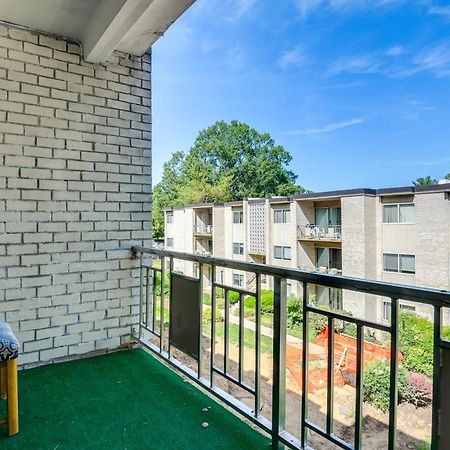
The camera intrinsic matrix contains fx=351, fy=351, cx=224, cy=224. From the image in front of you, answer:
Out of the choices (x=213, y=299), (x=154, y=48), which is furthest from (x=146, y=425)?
(x=154, y=48)

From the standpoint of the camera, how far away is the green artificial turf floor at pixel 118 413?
1.54 m

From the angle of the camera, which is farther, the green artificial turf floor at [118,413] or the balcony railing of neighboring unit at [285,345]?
the green artificial turf floor at [118,413]

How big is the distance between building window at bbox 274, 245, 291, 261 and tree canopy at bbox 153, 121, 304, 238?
341cm

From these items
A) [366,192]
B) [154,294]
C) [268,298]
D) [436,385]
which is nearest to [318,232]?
[366,192]

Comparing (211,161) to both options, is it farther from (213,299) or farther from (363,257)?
(213,299)

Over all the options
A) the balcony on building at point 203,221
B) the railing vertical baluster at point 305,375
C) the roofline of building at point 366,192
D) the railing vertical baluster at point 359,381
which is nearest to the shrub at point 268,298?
the railing vertical baluster at point 305,375

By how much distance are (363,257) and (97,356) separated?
927 centimetres

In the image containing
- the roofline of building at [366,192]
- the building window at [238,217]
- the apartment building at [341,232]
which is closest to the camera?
the roofline of building at [366,192]

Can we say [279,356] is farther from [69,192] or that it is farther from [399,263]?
[399,263]

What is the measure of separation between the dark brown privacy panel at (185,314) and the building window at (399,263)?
30.9ft

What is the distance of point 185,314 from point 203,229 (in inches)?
493

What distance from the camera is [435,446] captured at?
0.91m

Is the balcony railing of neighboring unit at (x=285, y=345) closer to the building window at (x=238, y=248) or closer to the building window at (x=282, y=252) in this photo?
the building window at (x=282, y=252)

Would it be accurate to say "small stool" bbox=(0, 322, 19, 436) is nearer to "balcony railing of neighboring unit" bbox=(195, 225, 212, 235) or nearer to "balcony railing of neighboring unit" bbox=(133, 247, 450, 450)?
"balcony railing of neighboring unit" bbox=(133, 247, 450, 450)
